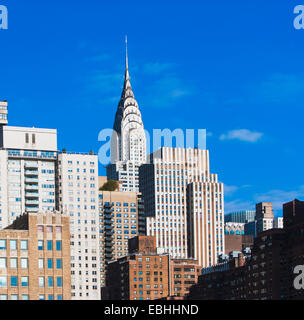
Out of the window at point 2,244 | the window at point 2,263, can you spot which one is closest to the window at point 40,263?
the window at point 2,263

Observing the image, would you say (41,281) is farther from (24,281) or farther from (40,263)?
(24,281)

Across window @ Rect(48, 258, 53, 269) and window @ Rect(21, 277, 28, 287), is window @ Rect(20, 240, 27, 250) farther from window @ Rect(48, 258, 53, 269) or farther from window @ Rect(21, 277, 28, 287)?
window @ Rect(21, 277, 28, 287)

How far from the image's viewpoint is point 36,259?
116m

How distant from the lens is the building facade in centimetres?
11331

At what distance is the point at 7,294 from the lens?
111750 mm

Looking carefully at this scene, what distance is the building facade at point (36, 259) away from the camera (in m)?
113

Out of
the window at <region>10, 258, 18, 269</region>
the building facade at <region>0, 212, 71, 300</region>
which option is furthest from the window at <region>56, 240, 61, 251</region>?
the window at <region>10, 258, 18, 269</region>

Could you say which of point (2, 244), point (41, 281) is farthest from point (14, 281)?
point (2, 244)

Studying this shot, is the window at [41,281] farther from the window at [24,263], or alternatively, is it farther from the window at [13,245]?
the window at [13,245]
